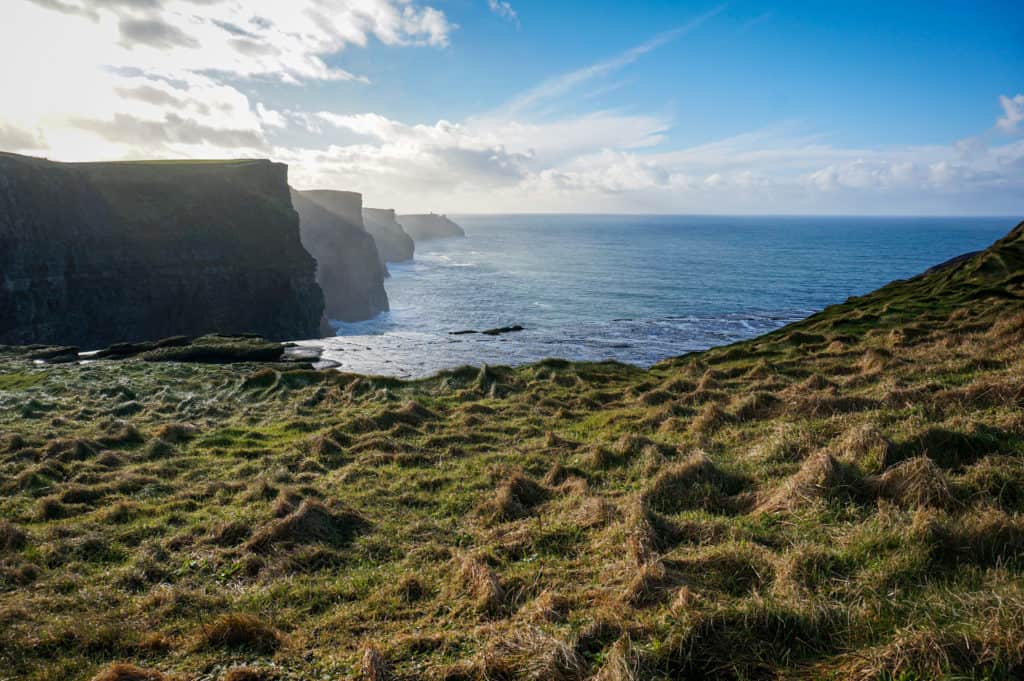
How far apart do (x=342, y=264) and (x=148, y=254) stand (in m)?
46.4

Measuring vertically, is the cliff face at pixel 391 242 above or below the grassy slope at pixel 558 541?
above

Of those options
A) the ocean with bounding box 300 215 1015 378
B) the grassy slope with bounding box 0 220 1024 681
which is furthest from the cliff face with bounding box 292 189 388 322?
the grassy slope with bounding box 0 220 1024 681

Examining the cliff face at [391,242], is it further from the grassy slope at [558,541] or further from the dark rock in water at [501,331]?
the grassy slope at [558,541]

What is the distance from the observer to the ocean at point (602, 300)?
165ft

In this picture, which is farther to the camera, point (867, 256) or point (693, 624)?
point (867, 256)

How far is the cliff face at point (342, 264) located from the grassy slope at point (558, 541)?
90.1m

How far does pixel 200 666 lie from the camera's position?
6488 millimetres

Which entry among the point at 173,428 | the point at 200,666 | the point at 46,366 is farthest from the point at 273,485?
the point at 46,366

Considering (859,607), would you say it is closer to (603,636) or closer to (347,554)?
(603,636)

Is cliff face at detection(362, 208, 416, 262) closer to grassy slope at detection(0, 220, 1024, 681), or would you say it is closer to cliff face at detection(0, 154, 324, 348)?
cliff face at detection(0, 154, 324, 348)

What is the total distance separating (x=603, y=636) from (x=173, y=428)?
19119mm

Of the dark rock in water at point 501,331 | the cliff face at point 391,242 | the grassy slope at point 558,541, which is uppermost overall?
the cliff face at point 391,242

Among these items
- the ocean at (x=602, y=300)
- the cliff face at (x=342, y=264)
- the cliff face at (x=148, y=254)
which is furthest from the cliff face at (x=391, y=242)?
the cliff face at (x=148, y=254)

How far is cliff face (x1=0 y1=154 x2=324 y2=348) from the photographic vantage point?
5766 centimetres
